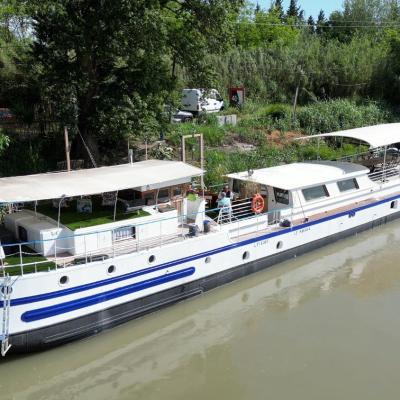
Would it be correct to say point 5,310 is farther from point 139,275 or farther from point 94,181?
point 94,181

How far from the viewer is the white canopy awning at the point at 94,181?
34.2ft

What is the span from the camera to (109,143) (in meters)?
21.2

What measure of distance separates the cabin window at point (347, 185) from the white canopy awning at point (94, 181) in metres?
6.14

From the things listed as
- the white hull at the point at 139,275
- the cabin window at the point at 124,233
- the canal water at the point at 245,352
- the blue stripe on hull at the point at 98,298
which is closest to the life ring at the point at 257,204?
the white hull at the point at 139,275

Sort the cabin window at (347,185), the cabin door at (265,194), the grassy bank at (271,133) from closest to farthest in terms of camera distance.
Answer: the cabin door at (265,194), the cabin window at (347,185), the grassy bank at (271,133)

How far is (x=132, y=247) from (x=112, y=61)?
31.1 feet

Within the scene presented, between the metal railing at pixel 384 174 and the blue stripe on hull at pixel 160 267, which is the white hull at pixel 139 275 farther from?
the metal railing at pixel 384 174

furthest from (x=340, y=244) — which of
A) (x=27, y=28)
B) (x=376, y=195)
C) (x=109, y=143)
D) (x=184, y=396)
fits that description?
(x=27, y=28)

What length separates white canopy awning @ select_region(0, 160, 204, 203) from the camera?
10.4 m

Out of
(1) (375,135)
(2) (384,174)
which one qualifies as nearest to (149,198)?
(1) (375,135)

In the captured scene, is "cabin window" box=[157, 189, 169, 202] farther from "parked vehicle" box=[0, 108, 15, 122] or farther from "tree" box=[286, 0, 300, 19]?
"tree" box=[286, 0, 300, 19]

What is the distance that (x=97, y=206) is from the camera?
12539mm

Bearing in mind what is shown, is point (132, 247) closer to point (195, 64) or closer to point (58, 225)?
point (58, 225)

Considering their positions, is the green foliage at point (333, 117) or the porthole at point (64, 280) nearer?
the porthole at point (64, 280)
